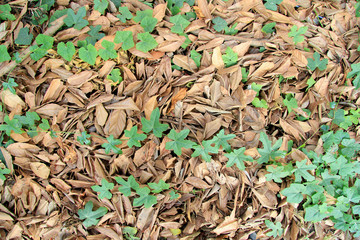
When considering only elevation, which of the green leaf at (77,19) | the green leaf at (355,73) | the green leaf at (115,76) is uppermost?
the green leaf at (77,19)

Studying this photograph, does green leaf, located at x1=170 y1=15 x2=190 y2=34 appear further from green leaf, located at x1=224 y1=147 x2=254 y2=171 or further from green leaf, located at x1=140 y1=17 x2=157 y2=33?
green leaf, located at x1=224 y1=147 x2=254 y2=171

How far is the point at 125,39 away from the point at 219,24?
625 millimetres

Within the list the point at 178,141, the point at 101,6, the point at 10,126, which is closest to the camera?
the point at 178,141

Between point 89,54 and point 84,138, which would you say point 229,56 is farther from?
point 84,138

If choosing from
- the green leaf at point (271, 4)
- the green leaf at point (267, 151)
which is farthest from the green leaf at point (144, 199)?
the green leaf at point (271, 4)

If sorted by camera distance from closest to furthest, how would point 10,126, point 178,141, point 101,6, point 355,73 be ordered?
point 178,141
point 10,126
point 101,6
point 355,73

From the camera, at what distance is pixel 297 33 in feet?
5.84

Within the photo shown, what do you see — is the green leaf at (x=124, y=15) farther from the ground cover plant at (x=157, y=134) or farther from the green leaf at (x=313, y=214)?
the green leaf at (x=313, y=214)

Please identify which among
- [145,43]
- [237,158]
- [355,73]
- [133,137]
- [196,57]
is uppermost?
[145,43]

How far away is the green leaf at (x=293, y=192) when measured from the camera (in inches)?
63.2

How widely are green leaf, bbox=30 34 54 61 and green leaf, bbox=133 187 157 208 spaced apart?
1024 mm

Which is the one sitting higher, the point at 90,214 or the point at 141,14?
the point at 141,14

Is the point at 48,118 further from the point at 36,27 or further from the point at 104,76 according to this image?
the point at 36,27

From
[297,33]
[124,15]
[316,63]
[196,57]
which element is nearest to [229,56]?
[196,57]
